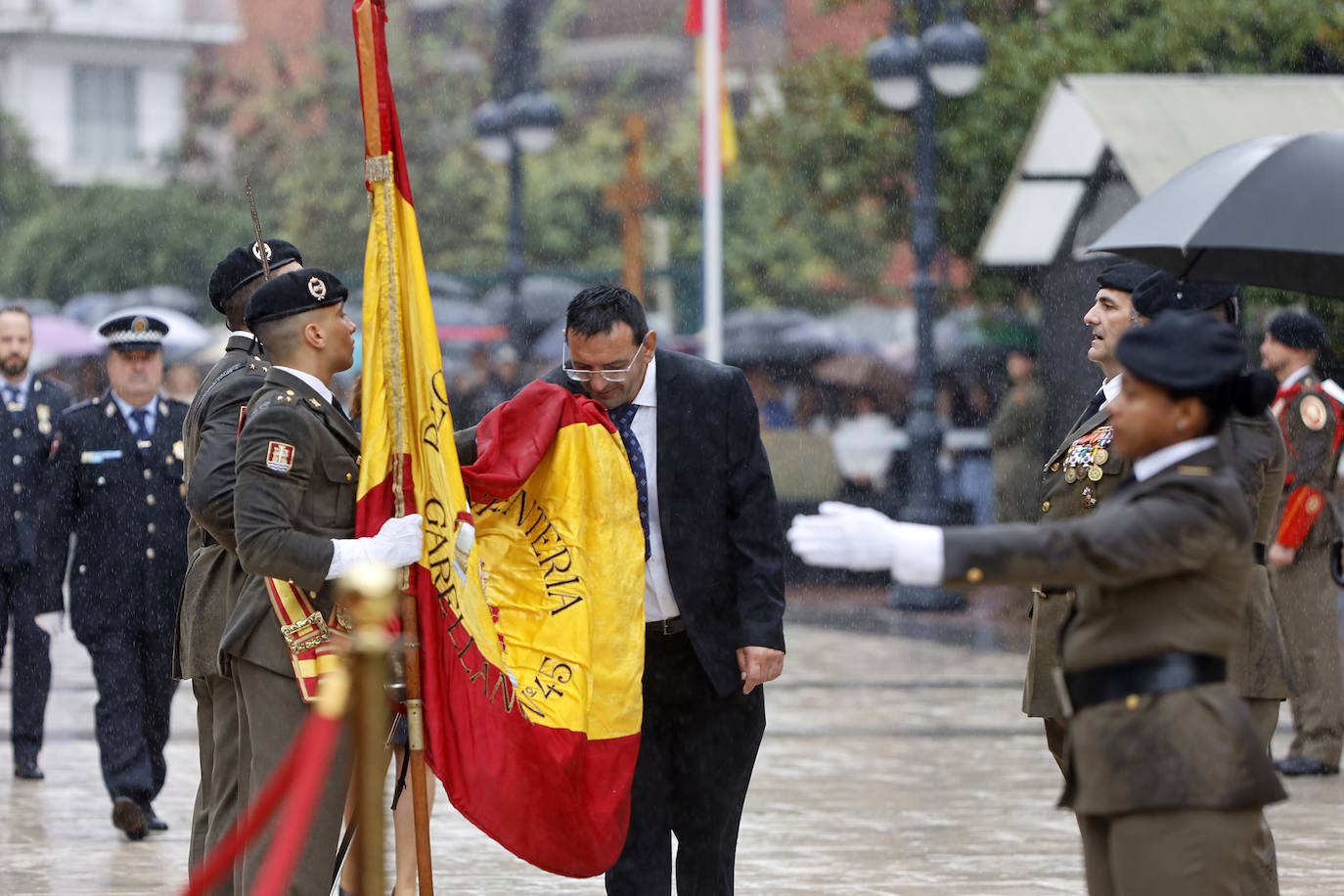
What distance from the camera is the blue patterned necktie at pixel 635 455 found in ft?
18.9

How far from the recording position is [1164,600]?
414cm

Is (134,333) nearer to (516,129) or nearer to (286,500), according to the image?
(286,500)

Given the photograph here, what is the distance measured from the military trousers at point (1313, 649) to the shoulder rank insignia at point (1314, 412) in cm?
62

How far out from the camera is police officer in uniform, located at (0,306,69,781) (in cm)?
958

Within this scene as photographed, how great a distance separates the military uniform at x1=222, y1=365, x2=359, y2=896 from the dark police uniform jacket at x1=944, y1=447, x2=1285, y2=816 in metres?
1.89

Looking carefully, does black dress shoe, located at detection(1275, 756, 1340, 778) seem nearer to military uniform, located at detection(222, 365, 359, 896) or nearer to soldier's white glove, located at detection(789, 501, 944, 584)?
military uniform, located at detection(222, 365, 359, 896)

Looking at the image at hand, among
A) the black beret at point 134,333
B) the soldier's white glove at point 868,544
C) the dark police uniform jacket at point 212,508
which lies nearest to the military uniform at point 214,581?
the dark police uniform jacket at point 212,508

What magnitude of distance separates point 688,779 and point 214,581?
1536 millimetres

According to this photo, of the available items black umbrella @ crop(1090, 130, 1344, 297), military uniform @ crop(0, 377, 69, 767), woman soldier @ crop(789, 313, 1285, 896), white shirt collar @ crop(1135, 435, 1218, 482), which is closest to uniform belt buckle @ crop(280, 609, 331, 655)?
woman soldier @ crop(789, 313, 1285, 896)

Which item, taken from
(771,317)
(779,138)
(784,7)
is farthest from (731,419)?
(784,7)

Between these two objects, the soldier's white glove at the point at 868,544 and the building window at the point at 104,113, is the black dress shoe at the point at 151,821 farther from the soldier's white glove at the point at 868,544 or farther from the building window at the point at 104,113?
the building window at the point at 104,113

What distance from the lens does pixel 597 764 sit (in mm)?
5531

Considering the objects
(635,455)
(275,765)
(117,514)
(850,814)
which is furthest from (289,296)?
(850,814)

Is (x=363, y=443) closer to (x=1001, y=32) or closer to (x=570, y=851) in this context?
(x=570, y=851)
